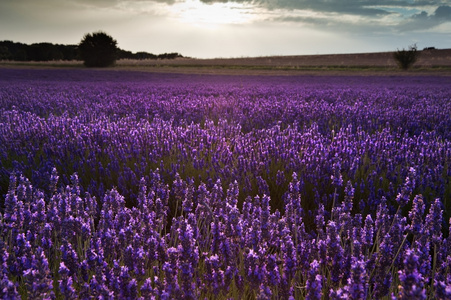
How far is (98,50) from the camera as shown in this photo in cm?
3666

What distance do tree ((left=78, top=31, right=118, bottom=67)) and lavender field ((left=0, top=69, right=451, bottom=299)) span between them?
1265 inches

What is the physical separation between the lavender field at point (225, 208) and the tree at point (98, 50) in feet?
105

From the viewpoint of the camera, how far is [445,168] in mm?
3402

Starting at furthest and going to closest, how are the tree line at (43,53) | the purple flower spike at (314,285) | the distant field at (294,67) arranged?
the tree line at (43,53), the distant field at (294,67), the purple flower spike at (314,285)

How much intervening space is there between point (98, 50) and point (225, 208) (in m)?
38.1

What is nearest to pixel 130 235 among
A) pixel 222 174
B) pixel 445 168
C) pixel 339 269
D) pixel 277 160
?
pixel 339 269

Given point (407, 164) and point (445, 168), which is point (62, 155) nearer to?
point (407, 164)

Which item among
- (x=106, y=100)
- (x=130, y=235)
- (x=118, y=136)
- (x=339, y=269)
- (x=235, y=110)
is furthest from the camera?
(x=106, y=100)

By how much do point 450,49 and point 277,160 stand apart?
209 feet

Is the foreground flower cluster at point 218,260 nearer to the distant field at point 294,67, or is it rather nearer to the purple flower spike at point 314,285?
the purple flower spike at point 314,285

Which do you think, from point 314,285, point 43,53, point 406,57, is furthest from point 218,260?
point 43,53

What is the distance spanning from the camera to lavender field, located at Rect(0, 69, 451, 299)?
1.43m

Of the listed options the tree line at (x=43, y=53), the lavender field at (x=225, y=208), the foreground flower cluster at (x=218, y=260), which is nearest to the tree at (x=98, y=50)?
the tree line at (x=43, y=53)

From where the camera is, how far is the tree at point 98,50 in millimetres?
36656
